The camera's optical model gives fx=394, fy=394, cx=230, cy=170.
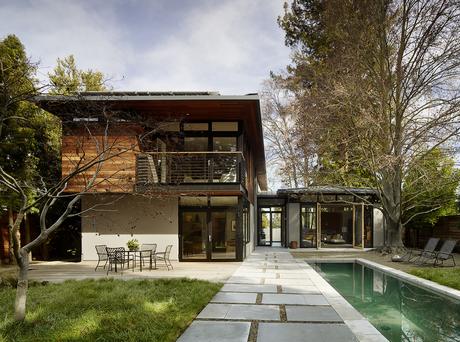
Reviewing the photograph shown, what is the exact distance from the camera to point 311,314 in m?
6.25

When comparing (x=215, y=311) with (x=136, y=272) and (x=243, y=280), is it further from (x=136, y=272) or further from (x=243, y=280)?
(x=136, y=272)

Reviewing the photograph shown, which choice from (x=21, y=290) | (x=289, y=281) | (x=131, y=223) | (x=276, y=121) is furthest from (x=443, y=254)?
(x=276, y=121)

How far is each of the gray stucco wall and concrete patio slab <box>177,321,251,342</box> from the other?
29.2ft

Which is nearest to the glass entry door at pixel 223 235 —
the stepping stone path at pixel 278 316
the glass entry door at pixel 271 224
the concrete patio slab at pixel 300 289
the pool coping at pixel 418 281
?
the stepping stone path at pixel 278 316

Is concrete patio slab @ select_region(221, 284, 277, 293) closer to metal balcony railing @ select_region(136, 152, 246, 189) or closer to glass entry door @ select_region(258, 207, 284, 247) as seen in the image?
metal balcony railing @ select_region(136, 152, 246, 189)

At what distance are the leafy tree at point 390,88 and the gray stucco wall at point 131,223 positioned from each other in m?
6.82

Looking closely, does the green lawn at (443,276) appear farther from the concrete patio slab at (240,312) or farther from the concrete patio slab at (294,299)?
the concrete patio slab at (240,312)

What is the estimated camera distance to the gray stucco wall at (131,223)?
14438 mm

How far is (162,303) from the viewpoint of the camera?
6766 millimetres

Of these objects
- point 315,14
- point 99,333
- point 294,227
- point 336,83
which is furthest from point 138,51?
point 315,14

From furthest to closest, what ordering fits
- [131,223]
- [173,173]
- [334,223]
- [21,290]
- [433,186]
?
[334,223], [433,186], [131,223], [173,173], [21,290]

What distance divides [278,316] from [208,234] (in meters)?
8.34

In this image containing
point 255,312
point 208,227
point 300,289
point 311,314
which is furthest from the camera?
point 208,227

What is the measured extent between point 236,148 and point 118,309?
357 inches
